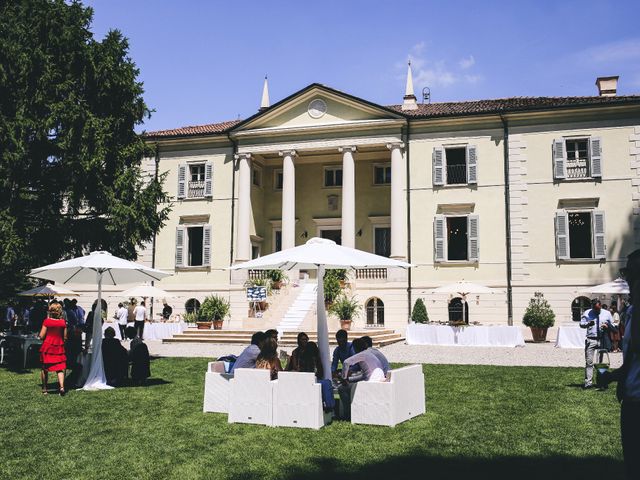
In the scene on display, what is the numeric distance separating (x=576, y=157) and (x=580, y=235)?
3249mm

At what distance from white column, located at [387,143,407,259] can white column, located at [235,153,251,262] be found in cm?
674

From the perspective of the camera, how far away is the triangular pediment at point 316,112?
2678cm

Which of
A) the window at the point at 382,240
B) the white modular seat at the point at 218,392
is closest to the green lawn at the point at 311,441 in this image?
the white modular seat at the point at 218,392

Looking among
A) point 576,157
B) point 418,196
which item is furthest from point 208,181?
point 576,157

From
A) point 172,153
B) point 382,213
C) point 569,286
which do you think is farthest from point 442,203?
point 172,153

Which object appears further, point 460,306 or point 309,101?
point 309,101

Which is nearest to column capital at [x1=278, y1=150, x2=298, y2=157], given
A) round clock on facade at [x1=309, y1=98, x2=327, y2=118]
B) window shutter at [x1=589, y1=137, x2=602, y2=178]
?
round clock on facade at [x1=309, y1=98, x2=327, y2=118]

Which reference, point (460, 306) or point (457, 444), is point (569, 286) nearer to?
point (460, 306)

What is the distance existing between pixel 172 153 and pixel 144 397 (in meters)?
21.4

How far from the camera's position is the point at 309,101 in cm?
2767

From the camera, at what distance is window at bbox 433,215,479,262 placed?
25641 millimetres

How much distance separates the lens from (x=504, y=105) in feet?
90.2

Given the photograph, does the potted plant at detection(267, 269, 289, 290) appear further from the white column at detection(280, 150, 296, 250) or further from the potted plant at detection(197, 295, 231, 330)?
the potted plant at detection(197, 295, 231, 330)

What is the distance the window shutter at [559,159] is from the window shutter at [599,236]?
6.91 feet
